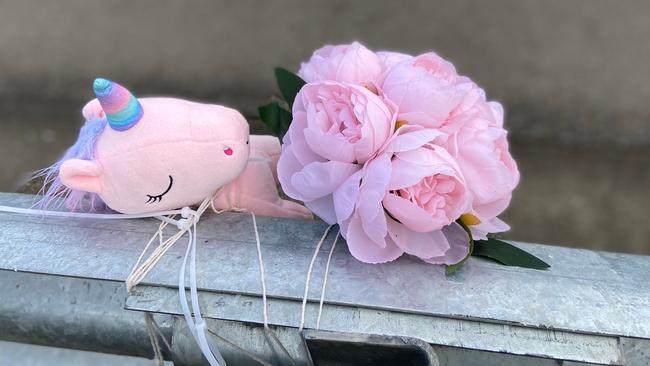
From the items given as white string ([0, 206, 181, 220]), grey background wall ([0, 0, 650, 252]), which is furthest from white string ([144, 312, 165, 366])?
grey background wall ([0, 0, 650, 252])

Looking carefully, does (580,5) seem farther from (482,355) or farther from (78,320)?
(78,320)

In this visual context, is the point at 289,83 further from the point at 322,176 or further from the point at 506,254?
the point at 506,254

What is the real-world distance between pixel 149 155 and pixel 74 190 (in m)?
0.12

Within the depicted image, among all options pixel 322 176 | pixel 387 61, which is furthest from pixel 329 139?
pixel 387 61

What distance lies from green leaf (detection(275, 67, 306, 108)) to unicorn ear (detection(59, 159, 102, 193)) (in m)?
0.26

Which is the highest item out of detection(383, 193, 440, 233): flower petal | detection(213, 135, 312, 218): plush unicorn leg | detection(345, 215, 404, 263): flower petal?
detection(383, 193, 440, 233): flower petal

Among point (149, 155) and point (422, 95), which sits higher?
point (422, 95)

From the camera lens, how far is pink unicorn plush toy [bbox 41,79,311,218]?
1.92 feet

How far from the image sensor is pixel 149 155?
0.59m

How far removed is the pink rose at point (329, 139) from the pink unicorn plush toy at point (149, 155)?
82 millimetres

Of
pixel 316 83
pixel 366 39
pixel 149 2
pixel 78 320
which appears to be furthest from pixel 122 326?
pixel 149 2

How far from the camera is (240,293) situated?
0.55 m

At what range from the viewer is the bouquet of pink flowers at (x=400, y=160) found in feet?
1.72

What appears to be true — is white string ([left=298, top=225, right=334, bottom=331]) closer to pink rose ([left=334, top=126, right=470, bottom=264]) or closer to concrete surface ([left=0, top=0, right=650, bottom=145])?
pink rose ([left=334, top=126, right=470, bottom=264])
